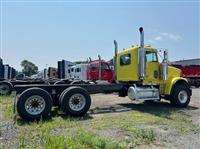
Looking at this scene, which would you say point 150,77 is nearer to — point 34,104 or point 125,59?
point 125,59

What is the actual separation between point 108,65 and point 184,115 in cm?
1222

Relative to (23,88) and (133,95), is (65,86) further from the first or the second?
(133,95)

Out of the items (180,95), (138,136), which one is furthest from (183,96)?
(138,136)

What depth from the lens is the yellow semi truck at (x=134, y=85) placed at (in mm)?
9742

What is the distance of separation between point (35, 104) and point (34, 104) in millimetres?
32

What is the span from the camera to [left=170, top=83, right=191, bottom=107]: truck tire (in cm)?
1206

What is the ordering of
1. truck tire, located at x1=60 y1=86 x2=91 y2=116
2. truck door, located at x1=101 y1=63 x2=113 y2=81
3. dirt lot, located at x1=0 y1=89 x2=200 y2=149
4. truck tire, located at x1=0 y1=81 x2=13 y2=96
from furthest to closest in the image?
1. truck door, located at x1=101 y1=63 x2=113 y2=81
2. truck tire, located at x1=0 y1=81 x2=13 y2=96
3. truck tire, located at x1=60 y1=86 x2=91 y2=116
4. dirt lot, located at x1=0 y1=89 x2=200 y2=149

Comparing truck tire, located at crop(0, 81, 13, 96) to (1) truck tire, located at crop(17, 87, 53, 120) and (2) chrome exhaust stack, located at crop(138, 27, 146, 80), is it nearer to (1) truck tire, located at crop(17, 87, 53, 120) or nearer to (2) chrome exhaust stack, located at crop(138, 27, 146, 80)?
(1) truck tire, located at crop(17, 87, 53, 120)

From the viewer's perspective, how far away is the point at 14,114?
9688 millimetres

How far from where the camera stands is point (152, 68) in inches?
472

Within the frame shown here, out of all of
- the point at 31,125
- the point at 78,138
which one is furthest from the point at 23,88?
the point at 78,138

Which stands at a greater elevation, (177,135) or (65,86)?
(65,86)

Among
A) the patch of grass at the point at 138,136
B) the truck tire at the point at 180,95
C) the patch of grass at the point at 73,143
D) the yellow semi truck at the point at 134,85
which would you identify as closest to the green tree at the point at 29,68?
the yellow semi truck at the point at 134,85

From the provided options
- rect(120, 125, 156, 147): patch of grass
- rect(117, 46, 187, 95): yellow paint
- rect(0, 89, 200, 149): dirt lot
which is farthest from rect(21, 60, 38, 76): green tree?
rect(120, 125, 156, 147): patch of grass
